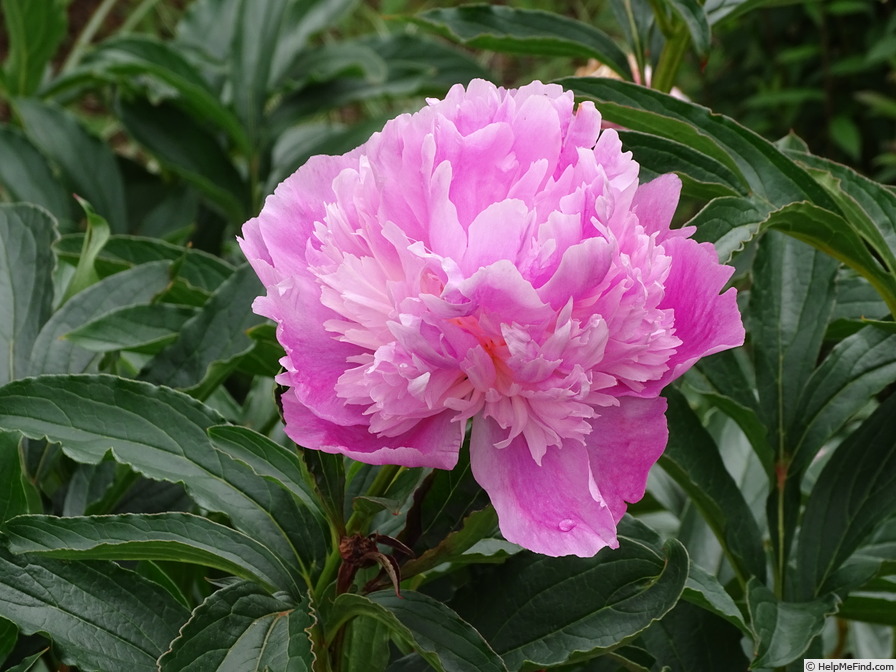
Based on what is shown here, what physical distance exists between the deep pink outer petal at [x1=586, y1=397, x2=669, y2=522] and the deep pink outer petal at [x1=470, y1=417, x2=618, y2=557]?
1 centimetres

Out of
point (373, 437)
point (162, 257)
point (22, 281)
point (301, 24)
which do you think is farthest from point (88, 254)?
point (301, 24)

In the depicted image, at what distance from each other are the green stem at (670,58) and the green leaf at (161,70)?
0.61 metres

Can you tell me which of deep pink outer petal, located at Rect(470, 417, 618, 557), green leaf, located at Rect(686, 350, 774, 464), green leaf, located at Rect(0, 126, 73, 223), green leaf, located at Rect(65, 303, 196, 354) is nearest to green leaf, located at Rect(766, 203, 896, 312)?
A: green leaf, located at Rect(686, 350, 774, 464)

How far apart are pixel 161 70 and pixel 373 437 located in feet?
2.94

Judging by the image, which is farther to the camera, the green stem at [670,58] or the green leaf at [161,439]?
the green stem at [670,58]

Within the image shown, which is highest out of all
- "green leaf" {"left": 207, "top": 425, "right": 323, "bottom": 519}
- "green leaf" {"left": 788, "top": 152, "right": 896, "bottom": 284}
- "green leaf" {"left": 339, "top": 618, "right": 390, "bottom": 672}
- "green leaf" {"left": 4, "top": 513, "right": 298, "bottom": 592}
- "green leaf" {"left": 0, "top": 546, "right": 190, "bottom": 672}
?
"green leaf" {"left": 788, "top": 152, "right": 896, "bottom": 284}

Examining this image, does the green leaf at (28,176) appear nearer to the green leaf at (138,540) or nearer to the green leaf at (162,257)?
the green leaf at (162,257)

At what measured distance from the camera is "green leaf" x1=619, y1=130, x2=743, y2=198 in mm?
613

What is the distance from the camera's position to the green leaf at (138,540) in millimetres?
515

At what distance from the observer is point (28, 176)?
1.25m

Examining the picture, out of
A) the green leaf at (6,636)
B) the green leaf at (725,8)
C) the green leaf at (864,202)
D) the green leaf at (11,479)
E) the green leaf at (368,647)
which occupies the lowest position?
the green leaf at (6,636)

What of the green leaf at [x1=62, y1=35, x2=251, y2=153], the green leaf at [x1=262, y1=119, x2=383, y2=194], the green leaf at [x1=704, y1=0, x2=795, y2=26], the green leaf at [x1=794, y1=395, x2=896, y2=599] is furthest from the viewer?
the green leaf at [x1=262, y1=119, x2=383, y2=194]

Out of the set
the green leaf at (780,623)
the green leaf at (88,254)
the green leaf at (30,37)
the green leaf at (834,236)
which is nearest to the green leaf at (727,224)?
the green leaf at (834,236)

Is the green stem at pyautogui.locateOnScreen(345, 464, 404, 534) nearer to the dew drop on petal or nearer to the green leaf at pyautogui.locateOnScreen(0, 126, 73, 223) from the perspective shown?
the dew drop on petal
